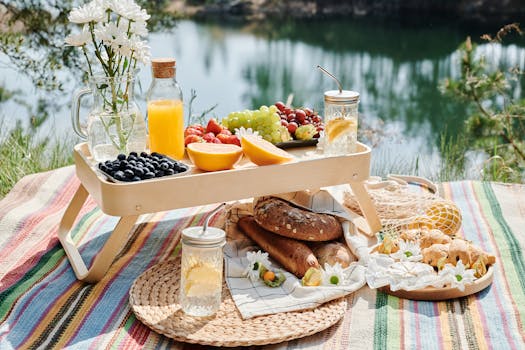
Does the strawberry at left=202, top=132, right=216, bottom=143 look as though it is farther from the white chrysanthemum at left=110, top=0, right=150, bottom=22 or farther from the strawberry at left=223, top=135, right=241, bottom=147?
the white chrysanthemum at left=110, top=0, right=150, bottom=22

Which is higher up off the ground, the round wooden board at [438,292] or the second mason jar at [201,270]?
the second mason jar at [201,270]

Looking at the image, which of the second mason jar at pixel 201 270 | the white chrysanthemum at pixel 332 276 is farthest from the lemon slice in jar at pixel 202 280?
the white chrysanthemum at pixel 332 276

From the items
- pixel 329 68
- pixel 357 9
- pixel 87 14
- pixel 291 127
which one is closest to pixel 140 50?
pixel 87 14

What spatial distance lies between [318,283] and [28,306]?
0.86 metres

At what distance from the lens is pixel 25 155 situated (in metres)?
3.60

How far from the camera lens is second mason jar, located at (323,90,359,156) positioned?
2.30m

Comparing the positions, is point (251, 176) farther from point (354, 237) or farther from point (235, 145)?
point (354, 237)

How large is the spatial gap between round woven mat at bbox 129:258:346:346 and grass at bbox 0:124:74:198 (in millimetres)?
1467

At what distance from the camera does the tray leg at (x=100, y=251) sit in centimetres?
210

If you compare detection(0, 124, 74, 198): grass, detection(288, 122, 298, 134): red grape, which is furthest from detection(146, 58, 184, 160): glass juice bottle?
detection(0, 124, 74, 198): grass

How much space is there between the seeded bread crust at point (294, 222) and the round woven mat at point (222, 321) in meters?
0.26

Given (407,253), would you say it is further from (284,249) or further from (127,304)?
(127,304)

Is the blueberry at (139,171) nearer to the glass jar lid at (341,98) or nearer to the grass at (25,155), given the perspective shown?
the glass jar lid at (341,98)

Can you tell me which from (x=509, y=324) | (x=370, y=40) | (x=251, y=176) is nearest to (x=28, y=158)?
(x=251, y=176)
